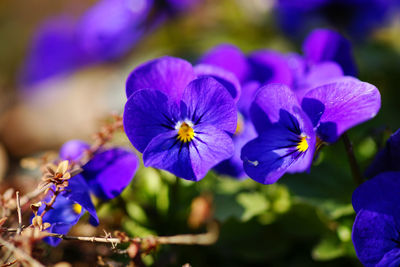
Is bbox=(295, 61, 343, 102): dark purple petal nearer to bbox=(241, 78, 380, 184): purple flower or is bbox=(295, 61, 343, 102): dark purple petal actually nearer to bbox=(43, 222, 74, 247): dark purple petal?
bbox=(241, 78, 380, 184): purple flower

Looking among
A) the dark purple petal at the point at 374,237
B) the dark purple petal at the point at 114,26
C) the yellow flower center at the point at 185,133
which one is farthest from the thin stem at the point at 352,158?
the dark purple petal at the point at 114,26

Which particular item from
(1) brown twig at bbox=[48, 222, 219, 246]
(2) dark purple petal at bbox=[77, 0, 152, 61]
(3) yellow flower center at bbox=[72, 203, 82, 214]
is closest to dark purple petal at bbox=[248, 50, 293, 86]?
(1) brown twig at bbox=[48, 222, 219, 246]

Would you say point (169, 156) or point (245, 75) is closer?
point (169, 156)

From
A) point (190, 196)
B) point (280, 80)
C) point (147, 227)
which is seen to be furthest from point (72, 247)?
point (280, 80)

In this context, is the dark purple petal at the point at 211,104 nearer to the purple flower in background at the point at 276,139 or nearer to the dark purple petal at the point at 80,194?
the purple flower in background at the point at 276,139

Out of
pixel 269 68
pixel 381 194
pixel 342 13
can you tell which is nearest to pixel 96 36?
pixel 342 13

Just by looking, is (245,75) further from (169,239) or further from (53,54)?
(53,54)
